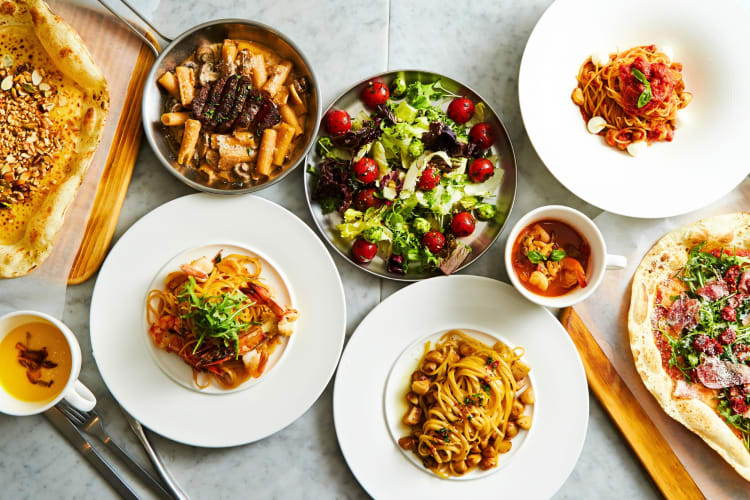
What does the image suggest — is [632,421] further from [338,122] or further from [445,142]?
[338,122]

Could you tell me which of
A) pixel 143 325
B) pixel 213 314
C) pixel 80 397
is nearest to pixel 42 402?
pixel 80 397

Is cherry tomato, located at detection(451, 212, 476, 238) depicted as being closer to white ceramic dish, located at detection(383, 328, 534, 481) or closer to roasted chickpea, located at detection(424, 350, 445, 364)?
white ceramic dish, located at detection(383, 328, 534, 481)

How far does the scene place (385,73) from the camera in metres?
2.41

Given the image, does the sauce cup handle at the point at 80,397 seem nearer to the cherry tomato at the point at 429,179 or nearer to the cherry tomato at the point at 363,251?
the cherry tomato at the point at 363,251

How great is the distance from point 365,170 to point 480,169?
55 cm

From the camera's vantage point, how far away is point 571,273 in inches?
91.8

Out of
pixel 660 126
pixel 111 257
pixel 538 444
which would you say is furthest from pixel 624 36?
pixel 111 257

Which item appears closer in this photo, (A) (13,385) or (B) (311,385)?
(A) (13,385)

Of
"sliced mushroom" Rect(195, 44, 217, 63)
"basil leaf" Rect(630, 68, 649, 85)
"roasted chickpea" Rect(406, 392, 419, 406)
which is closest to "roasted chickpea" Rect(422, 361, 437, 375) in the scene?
"roasted chickpea" Rect(406, 392, 419, 406)

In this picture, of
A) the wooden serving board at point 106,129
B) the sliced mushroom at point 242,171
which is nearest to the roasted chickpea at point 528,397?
the sliced mushroom at point 242,171

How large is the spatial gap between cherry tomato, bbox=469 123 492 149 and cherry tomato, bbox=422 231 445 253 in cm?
48

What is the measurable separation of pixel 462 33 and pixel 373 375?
1.78 meters

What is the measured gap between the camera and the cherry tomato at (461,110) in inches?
95.4

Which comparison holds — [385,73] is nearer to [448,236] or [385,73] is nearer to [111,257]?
[448,236]
